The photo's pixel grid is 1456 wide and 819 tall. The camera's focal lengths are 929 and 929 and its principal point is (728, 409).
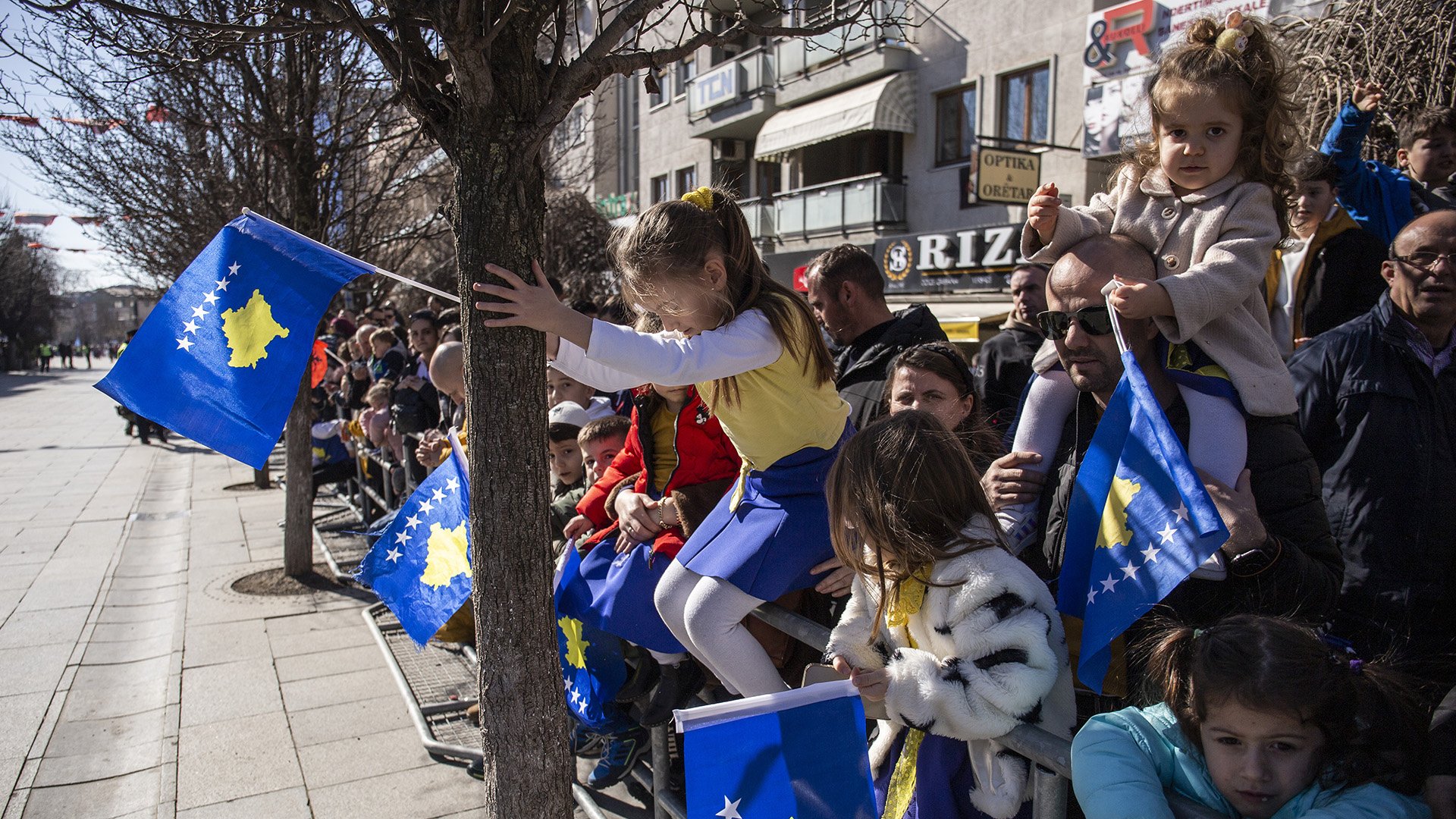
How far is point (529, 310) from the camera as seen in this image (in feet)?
6.77

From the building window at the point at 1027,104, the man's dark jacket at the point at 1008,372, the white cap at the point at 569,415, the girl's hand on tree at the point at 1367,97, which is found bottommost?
the white cap at the point at 569,415

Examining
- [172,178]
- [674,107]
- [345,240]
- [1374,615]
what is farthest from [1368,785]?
[674,107]

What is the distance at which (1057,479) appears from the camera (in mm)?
2203

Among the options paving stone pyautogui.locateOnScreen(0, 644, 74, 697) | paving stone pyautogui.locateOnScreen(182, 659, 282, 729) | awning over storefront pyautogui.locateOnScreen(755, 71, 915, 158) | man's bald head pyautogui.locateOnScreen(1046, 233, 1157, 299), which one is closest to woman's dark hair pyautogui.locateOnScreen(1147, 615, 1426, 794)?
man's bald head pyautogui.locateOnScreen(1046, 233, 1157, 299)

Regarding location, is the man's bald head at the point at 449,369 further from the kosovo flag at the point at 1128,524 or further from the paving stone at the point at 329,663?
the kosovo flag at the point at 1128,524

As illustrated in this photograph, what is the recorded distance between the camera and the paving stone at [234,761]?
3760 millimetres

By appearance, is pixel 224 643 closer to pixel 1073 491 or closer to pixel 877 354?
pixel 877 354

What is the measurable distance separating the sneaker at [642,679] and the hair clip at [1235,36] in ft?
7.65

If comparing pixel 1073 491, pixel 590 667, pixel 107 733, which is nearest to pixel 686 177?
pixel 107 733

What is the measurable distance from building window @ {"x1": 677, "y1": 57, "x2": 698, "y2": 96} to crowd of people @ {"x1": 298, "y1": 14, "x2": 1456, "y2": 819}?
24374 millimetres

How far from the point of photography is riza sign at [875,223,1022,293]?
14.1 meters

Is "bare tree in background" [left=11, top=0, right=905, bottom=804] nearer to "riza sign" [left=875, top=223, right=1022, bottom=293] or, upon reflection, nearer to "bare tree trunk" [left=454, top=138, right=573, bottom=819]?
"bare tree trunk" [left=454, top=138, right=573, bottom=819]

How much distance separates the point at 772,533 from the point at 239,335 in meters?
1.67

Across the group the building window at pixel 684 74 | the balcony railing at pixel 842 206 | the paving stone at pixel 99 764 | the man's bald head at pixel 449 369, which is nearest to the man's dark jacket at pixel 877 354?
the man's bald head at pixel 449 369
